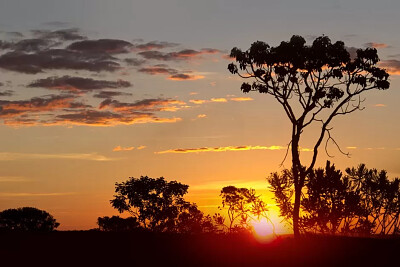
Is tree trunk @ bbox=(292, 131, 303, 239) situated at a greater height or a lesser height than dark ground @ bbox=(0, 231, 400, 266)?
greater

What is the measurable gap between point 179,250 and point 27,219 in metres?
61.1

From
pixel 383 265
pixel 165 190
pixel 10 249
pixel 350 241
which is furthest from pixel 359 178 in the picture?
pixel 10 249

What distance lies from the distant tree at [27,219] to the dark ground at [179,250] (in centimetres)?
5357

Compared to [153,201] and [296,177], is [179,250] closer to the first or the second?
[296,177]

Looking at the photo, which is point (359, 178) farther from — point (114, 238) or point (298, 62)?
point (114, 238)

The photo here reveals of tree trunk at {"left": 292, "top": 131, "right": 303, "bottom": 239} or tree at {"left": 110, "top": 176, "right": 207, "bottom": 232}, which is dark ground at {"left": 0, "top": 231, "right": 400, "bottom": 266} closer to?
tree trunk at {"left": 292, "top": 131, "right": 303, "bottom": 239}

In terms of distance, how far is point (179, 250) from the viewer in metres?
35.9

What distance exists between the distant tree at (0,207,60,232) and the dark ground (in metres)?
53.6

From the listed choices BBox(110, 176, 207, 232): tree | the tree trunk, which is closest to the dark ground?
the tree trunk

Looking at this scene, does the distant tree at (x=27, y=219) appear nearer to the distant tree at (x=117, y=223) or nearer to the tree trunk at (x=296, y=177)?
the distant tree at (x=117, y=223)

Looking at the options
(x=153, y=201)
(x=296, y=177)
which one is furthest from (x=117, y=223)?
(x=296, y=177)

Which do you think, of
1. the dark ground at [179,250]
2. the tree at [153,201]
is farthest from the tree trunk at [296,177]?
the tree at [153,201]

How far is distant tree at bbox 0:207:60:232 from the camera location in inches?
3533

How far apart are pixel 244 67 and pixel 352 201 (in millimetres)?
33782
